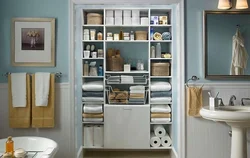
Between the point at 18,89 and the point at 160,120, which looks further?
the point at 160,120

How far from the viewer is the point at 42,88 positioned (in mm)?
3303

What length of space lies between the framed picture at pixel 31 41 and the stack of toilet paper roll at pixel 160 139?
1995mm

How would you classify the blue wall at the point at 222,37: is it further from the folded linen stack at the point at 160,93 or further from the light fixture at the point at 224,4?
the folded linen stack at the point at 160,93

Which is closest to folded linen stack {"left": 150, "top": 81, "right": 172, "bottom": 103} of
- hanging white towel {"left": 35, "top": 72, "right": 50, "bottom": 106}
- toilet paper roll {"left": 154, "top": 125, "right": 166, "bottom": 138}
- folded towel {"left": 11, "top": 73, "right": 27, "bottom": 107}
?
toilet paper roll {"left": 154, "top": 125, "right": 166, "bottom": 138}

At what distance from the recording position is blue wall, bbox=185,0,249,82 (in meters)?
3.40

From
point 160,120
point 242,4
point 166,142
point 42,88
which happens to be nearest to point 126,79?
point 160,120

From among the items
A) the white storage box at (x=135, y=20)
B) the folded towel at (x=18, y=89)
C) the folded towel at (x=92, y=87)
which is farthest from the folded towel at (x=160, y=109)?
the folded towel at (x=18, y=89)

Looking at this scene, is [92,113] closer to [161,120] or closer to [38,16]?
[161,120]

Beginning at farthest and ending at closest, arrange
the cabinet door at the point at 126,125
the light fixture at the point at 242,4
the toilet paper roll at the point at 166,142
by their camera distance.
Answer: the toilet paper roll at the point at 166,142 → the cabinet door at the point at 126,125 → the light fixture at the point at 242,4

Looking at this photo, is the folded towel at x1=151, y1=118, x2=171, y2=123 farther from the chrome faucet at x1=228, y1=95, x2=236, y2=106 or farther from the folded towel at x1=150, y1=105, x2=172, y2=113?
the chrome faucet at x1=228, y1=95, x2=236, y2=106

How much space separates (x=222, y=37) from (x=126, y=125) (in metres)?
1.84

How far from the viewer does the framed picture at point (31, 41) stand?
335 centimetres

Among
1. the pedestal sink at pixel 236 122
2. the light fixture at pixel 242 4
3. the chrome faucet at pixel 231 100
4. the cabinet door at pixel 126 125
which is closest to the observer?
the pedestal sink at pixel 236 122

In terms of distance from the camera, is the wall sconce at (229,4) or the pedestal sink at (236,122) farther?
the wall sconce at (229,4)
